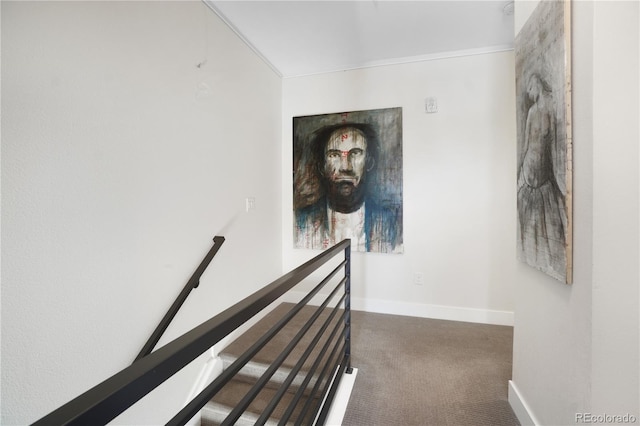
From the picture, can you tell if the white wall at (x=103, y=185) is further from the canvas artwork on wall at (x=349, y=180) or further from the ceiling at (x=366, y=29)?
the canvas artwork on wall at (x=349, y=180)

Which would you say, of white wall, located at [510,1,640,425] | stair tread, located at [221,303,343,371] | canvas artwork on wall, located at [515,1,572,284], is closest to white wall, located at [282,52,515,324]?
stair tread, located at [221,303,343,371]

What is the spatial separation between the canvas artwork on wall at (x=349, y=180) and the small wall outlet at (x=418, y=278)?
1.05 ft

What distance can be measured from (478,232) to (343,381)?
1.76 metres

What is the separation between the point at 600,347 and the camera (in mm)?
886

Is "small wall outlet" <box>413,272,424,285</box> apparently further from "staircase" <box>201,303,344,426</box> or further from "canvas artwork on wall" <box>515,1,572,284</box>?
"canvas artwork on wall" <box>515,1,572,284</box>

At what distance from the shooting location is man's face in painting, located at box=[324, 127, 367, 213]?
108 inches

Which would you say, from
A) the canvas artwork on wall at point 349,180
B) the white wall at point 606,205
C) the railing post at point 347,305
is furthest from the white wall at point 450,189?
the white wall at point 606,205

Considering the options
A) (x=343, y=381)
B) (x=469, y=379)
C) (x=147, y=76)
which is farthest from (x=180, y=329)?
(x=469, y=379)

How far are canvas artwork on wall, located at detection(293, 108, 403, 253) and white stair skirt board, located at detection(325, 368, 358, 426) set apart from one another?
1.26m

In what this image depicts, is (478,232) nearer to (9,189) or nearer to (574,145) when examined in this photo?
(574,145)

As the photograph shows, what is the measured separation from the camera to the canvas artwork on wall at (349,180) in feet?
8.78

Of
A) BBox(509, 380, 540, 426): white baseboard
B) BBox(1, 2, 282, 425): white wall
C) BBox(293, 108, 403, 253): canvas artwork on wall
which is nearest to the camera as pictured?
BBox(1, 2, 282, 425): white wall

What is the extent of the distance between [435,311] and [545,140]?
1.95m

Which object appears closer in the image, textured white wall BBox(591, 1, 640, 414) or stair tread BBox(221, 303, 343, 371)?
textured white wall BBox(591, 1, 640, 414)
